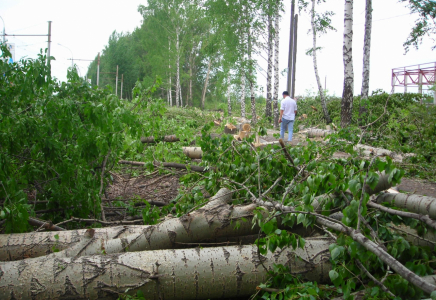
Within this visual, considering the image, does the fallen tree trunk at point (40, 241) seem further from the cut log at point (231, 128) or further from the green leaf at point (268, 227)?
the cut log at point (231, 128)

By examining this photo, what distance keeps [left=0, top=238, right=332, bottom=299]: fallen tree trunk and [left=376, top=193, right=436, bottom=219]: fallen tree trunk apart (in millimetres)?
565

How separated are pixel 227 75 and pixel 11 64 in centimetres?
1679

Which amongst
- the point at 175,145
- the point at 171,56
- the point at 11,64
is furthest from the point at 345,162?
the point at 171,56

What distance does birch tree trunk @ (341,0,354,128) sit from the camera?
37.7ft

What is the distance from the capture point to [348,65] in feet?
38.5

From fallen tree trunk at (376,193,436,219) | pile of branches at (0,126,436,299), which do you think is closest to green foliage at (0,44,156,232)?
pile of branches at (0,126,436,299)

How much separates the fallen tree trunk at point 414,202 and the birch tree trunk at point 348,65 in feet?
31.8

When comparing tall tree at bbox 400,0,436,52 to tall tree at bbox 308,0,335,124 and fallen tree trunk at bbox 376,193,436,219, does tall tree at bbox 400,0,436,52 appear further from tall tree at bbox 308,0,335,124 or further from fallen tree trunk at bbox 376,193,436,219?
fallen tree trunk at bbox 376,193,436,219

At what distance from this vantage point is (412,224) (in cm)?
208

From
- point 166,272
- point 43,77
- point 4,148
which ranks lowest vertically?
point 166,272

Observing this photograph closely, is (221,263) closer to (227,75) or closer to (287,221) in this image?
(287,221)

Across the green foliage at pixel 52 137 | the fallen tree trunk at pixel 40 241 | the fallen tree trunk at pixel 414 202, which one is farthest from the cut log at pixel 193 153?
the fallen tree trunk at pixel 414 202

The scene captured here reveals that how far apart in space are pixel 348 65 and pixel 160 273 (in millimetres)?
11343

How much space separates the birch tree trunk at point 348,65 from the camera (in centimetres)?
1150
